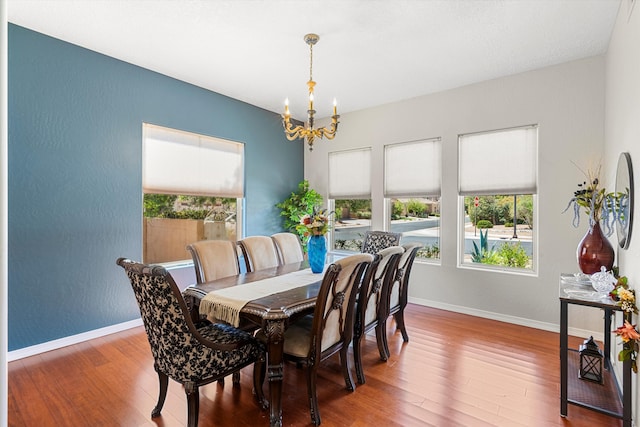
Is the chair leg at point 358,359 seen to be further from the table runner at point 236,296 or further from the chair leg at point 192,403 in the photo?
the chair leg at point 192,403

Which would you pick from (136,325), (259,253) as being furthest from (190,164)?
(136,325)

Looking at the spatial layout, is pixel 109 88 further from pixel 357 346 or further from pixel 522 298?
pixel 522 298

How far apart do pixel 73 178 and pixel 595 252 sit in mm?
4563

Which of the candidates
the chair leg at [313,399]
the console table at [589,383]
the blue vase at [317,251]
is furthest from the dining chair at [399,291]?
the console table at [589,383]

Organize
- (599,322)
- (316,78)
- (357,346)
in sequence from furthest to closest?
(316,78) → (599,322) → (357,346)

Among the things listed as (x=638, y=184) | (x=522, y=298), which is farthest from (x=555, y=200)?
(x=638, y=184)

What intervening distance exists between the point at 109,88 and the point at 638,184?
14.9ft

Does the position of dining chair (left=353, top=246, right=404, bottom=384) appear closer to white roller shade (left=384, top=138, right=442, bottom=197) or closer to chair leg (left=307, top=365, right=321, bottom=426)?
chair leg (left=307, top=365, right=321, bottom=426)

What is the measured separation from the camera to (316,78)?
3.97m

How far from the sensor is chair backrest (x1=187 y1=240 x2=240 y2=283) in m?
2.86

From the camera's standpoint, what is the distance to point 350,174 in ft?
17.4

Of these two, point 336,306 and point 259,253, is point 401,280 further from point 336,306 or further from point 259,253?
point 259,253

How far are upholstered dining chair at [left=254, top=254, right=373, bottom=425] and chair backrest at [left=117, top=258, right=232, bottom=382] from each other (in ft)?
1.58

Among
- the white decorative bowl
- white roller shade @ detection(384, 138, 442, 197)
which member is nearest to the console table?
the white decorative bowl
